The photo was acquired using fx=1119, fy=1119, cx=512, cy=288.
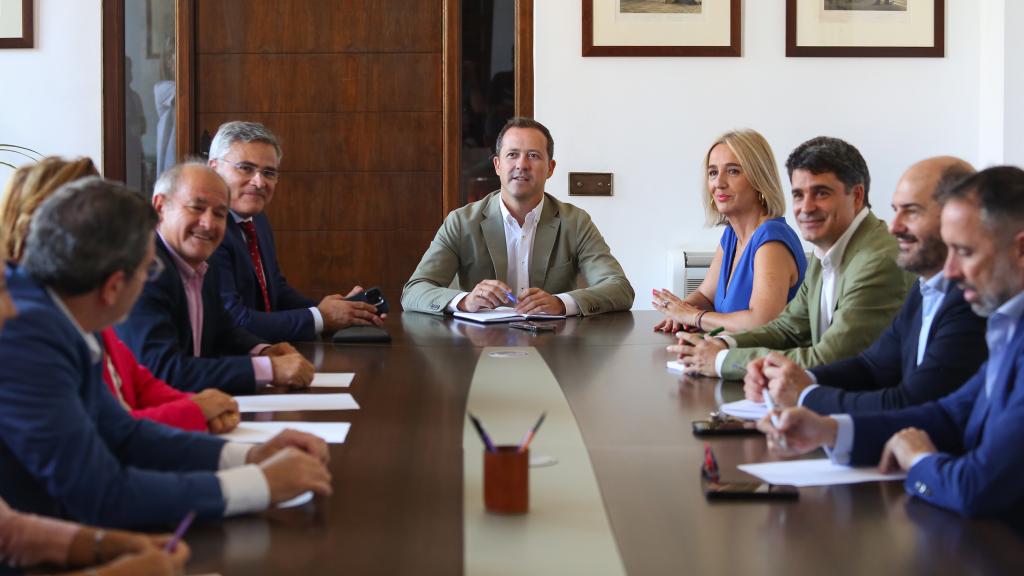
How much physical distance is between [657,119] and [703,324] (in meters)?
2.09

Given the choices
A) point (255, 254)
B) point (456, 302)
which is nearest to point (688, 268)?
point (456, 302)

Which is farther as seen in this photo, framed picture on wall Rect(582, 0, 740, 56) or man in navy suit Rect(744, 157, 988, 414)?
framed picture on wall Rect(582, 0, 740, 56)

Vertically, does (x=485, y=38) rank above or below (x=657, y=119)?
above

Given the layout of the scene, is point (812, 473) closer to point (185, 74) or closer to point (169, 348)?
point (169, 348)

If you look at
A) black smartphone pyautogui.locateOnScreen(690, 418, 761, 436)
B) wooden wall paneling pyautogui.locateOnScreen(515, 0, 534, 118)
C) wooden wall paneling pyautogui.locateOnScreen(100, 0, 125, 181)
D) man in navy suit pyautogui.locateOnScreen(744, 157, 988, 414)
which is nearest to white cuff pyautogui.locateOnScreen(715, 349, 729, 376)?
man in navy suit pyautogui.locateOnScreen(744, 157, 988, 414)

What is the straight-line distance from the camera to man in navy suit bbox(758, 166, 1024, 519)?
1549 millimetres

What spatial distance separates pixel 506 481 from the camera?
153 centimetres

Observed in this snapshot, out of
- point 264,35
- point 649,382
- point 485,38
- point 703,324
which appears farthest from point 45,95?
point 649,382

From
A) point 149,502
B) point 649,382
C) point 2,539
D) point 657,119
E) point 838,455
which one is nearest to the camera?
point 2,539

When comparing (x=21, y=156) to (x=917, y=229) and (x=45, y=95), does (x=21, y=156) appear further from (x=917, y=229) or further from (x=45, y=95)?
(x=917, y=229)

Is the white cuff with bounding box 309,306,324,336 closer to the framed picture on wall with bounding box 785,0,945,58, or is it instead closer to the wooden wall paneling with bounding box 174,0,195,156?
the wooden wall paneling with bounding box 174,0,195,156

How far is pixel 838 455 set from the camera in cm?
182

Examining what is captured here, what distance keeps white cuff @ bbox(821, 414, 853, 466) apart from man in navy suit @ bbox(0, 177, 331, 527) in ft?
2.73

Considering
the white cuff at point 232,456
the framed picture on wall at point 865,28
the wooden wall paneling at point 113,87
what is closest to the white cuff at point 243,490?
the white cuff at point 232,456
